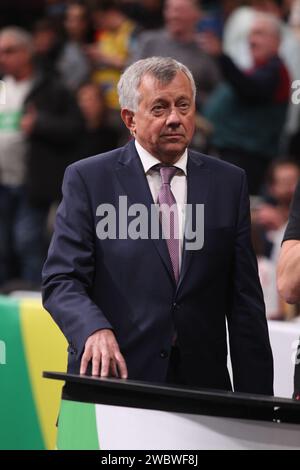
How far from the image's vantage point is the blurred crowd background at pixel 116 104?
312 inches

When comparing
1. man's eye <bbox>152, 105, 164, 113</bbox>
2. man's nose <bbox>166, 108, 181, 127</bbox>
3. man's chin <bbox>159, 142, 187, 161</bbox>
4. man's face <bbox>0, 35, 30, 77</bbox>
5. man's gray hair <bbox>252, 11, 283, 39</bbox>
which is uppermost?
man's gray hair <bbox>252, 11, 283, 39</bbox>

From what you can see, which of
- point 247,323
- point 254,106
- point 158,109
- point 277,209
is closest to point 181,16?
point 254,106

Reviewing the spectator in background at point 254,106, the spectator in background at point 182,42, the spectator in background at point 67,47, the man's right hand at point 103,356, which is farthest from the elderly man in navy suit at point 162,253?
the spectator in background at point 67,47

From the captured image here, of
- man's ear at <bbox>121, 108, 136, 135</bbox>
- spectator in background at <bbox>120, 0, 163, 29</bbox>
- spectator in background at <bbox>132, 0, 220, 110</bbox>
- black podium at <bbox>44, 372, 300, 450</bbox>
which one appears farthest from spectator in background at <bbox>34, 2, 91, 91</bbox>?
black podium at <bbox>44, 372, 300, 450</bbox>

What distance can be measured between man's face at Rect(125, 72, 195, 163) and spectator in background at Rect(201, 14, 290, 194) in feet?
13.2

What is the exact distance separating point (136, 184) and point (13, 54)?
191 inches

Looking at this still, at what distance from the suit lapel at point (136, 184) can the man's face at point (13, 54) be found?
473 cm

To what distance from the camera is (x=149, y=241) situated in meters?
3.87

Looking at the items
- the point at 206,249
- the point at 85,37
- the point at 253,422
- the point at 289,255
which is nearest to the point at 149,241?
the point at 206,249

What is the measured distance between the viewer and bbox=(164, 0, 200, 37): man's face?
8.11 meters

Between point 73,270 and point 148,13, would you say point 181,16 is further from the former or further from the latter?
point 73,270

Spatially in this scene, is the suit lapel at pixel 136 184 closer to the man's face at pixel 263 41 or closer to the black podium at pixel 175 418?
the black podium at pixel 175 418

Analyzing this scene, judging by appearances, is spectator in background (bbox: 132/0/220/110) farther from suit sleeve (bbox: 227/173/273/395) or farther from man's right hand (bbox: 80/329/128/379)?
man's right hand (bbox: 80/329/128/379)

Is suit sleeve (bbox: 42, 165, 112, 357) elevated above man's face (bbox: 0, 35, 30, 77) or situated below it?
below
